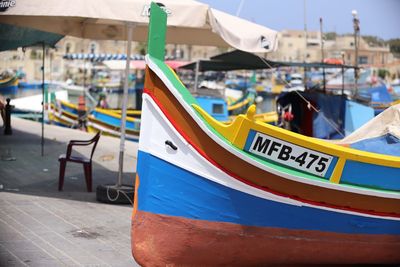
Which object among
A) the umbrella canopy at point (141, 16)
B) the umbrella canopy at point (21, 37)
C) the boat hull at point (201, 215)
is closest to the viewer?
the boat hull at point (201, 215)

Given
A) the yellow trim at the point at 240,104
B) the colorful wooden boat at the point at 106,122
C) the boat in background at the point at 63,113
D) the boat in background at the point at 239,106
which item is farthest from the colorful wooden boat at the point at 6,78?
the boat in background at the point at 239,106

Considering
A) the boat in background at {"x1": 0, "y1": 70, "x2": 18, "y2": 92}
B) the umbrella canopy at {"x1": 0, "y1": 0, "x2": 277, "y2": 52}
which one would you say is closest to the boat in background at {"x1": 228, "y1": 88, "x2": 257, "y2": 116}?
the boat in background at {"x1": 0, "y1": 70, "x2": 18, "y2": 92}

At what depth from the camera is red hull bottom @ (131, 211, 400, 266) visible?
5.86 meters

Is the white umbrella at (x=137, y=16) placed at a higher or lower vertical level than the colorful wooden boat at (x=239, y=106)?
higher

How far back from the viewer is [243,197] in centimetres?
583

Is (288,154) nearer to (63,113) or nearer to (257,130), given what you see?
(257,130)

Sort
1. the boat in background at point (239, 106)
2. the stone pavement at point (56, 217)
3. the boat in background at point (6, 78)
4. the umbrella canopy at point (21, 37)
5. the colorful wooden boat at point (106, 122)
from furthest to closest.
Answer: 1. the boat in background at point (239, 106)
2. the colorful wooden boat at point (106, 122)
3. the boat in background at point (6, 78)
4. the umbrella canopy at point (21, 37)
5. the stone pavement at point (56, 217)

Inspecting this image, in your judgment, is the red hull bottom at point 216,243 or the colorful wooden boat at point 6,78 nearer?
the red hull bottom at point 216,243

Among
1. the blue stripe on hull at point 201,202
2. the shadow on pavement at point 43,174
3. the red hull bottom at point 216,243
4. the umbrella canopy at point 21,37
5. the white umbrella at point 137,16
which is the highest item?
the white umbrella at point 137,16

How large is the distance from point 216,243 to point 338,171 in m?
1.17

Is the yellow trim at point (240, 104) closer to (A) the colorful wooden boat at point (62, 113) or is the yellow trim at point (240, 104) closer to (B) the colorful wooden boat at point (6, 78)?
(A) the colorful wooden boat at point (62, 113)

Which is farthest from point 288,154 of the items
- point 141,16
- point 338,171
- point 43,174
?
point 43,174

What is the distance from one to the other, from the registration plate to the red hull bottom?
0.59m

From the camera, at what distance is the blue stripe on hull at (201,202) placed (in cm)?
580
